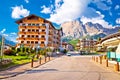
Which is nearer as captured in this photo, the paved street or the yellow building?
→ the paved street

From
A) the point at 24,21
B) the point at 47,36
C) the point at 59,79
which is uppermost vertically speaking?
the point at 24,21

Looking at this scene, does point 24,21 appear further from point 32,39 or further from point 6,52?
point 6,52

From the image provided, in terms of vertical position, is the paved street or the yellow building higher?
the yellow building

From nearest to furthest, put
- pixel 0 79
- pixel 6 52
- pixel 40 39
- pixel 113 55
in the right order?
pixel 0 79 < pixel 113 55 < pixel 6 52 < pixel 40 39

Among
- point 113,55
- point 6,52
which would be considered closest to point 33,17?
point 6,52

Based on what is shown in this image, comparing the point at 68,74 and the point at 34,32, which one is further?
the point at 34,32

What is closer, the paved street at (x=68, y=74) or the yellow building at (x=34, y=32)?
the paved street at (x=68, y=74)

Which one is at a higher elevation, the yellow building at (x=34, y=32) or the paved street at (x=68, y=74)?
the yellow building at (x=34, y=32)

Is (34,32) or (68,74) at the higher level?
(34,32)

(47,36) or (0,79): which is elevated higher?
(47,36)

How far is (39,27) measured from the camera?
304 ft

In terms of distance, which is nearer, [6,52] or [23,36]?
[6,52]

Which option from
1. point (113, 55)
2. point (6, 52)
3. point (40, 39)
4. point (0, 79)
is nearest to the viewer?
point (0, 79)

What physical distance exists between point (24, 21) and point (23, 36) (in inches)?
229
